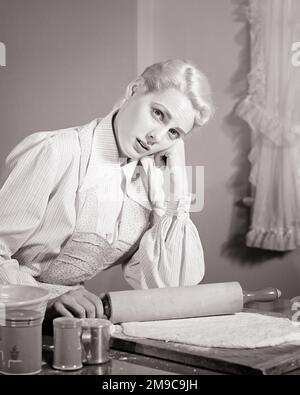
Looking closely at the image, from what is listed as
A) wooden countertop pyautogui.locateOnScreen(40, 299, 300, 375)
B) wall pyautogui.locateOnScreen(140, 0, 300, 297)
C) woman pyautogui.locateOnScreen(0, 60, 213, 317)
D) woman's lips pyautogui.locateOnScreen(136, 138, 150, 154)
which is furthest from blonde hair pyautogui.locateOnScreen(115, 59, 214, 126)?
wall pyautogui.locateOnScreen(140, 0, 300, 297)

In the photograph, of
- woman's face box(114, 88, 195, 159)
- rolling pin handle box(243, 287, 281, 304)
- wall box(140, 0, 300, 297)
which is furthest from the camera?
wall box(140, 0, 300, 297)

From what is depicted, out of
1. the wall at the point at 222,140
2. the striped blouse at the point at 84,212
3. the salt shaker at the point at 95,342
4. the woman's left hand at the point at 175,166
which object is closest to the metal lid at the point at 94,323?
the salt shaker at the point at 95,342

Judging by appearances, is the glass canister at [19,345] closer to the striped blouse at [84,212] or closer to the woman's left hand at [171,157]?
the striped blouse at [84,212]

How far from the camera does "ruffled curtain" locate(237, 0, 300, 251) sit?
7.62 feet

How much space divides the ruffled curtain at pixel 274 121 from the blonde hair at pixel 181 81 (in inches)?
34.7

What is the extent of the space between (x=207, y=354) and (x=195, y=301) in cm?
31

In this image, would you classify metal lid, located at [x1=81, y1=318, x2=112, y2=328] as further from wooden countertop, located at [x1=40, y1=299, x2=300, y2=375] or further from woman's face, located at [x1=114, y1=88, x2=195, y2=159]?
woman's face, located at [x1=114, y1=88, x2=195, y2=159]

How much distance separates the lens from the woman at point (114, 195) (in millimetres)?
1363

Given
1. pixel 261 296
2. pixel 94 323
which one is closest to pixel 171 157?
pixel 261 296

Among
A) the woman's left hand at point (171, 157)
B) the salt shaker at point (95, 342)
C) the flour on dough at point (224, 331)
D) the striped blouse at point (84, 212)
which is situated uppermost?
the woman's left hand at point (171, 157)

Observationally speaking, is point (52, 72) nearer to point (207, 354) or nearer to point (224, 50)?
point (224, 50)

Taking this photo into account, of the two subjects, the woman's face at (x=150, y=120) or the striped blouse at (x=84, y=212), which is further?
the woman's face at (x=150, y=120)
